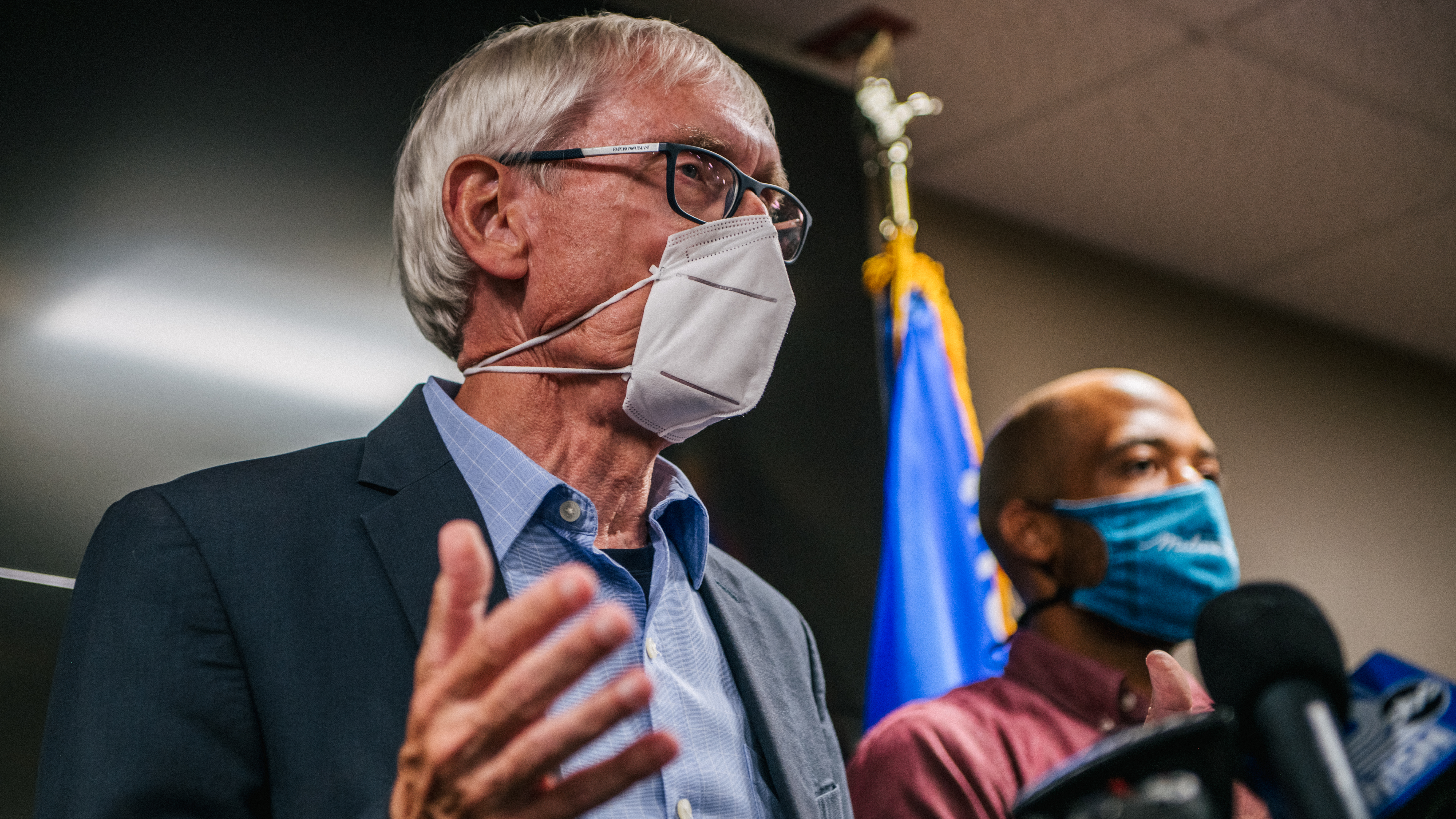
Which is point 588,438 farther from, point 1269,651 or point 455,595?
point 1269,651

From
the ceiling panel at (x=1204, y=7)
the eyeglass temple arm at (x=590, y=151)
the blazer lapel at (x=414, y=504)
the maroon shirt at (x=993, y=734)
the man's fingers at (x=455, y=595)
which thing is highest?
the ceiling panel at (x=1204, y=7)

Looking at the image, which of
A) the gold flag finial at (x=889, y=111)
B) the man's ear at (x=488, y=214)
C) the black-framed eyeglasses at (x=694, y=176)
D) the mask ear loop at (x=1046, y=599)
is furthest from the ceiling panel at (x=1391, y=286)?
the man's ear at (x=488, y=214)

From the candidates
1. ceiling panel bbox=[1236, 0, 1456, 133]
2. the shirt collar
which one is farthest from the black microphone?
ceiling panel bbox=[1236, 0, 1456, 133]

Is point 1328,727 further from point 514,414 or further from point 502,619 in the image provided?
point 514,414

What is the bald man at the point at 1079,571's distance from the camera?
6.86ft

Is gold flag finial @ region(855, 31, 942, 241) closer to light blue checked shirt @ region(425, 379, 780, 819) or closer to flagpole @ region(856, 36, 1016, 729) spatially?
flagpole @ region(856, 36, 1016, 729)

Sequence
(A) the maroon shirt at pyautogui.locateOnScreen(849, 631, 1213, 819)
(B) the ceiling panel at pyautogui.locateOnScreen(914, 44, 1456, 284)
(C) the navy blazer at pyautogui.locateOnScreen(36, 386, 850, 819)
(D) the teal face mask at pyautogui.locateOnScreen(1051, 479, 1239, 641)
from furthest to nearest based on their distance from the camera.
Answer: (B) the ceiling panel at pyautogui.locateOnScreen(914, 44, 1456, 284)
(D) the teal face mask at pyautogui.locateOnScreen(1051, 479, 1239, 641)
(A) the maroon shirt at pyautogui.locateOnScreen(849, 631, 1213, 819)
(C) the navy blazer at pyautogui.locateOnScreen(36, 386, 850, 819)

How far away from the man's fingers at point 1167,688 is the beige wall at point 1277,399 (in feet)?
8.90

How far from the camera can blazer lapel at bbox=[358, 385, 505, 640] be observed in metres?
1.29

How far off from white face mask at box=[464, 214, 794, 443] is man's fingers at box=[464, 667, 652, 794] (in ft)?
2.41

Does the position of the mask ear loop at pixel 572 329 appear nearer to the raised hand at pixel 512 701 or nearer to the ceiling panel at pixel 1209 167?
the raised hand at pixel 512 701

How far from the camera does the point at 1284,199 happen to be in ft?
13.9

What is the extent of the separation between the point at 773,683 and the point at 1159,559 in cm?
113

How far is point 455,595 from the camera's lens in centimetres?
85
